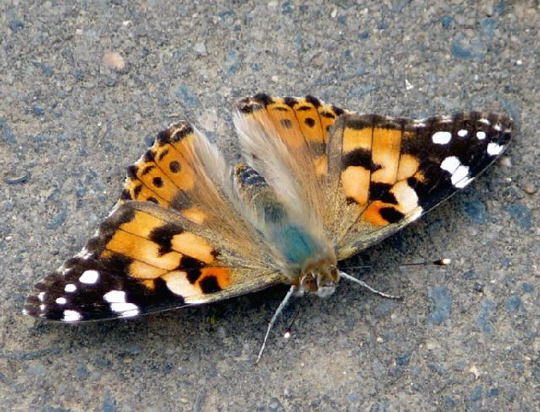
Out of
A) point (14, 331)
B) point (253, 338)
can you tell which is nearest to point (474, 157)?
point (253, 338)

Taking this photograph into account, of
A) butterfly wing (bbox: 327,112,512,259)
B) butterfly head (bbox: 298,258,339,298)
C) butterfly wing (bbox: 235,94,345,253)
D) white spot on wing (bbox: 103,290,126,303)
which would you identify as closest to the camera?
white spot on wing (bbox: 103,290,126,303)

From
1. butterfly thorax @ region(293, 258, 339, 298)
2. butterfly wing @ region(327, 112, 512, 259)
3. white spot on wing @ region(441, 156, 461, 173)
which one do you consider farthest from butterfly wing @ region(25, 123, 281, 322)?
white spot on wing @ region(441, 156, 461, 173)

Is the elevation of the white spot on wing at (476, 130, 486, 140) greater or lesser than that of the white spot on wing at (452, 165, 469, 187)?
greater

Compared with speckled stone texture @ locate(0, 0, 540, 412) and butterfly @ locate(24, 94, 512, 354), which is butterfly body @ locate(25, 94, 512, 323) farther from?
speckled stone texture @ locate(0, 0, 540, 412)

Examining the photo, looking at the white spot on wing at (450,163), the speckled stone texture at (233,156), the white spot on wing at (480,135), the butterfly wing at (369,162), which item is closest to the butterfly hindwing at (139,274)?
the speckled stone texture at (233,156)

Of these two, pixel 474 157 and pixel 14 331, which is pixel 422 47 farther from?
pixel 14 331

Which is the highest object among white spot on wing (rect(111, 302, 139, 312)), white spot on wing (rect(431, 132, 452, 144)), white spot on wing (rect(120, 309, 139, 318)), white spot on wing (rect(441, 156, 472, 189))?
white spot on wing (rect(111, 302, 139, 312))

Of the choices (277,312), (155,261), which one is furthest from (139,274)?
(277,312)
